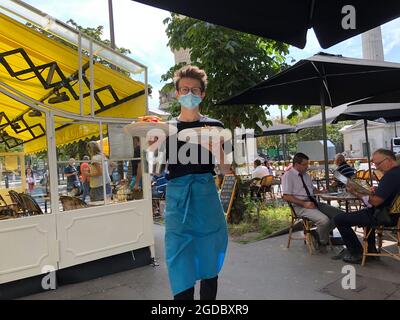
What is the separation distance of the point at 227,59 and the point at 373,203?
343cm

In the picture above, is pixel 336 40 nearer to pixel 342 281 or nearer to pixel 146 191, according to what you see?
pixel 342 281

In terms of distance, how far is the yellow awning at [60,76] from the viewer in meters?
4.18

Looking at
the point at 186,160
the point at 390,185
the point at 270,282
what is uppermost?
the point at 186,160

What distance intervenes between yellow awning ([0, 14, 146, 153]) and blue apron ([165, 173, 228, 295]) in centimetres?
255

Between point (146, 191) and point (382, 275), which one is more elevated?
point (146, 191)

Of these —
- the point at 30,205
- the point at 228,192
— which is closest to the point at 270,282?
the point at 228,192

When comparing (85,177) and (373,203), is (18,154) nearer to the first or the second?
(85,177)

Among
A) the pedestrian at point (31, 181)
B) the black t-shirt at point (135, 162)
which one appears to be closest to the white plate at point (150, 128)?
the black t-shirt at point (135, 162)

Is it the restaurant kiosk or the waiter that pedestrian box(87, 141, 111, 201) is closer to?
the restaurant kiosk

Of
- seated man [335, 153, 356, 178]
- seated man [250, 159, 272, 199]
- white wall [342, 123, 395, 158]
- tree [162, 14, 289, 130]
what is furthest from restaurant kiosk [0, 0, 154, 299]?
white wall [342, 123, 395, 158]

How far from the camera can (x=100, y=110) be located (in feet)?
16.0

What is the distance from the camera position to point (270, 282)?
12.7ft
